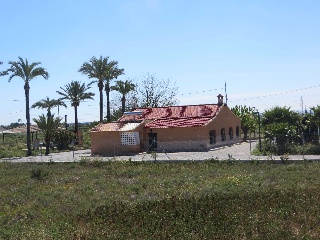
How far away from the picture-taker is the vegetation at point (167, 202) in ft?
42.1

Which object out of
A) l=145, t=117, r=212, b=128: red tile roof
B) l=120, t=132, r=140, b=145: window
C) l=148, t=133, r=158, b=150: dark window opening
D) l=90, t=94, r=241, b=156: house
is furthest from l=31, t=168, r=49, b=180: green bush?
l=145, t=117, r=212, b=128: red tile roof

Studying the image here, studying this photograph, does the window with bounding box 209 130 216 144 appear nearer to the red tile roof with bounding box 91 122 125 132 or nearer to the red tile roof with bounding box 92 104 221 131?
the red tile roof with bounding box 92 104 221 131

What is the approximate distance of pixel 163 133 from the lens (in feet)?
144

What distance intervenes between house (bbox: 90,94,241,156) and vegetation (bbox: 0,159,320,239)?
1435 cm

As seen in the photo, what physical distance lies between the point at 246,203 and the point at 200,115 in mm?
30863

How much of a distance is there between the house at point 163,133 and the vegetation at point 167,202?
1435 centimetres

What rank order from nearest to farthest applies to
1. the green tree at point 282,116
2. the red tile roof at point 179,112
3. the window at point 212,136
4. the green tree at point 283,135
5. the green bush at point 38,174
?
1. the green bush at point 38,174
2. the green tree at point 283,135
3. the green tree at point 282,116
4. the window at point 212,136
5. the red tile roof at point 179,112

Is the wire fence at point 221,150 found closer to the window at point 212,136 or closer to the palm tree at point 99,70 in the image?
the window at point 212,136

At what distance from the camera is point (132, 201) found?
1842 centimetres

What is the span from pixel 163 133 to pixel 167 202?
27.1 metres

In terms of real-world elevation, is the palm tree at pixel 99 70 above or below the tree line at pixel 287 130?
above

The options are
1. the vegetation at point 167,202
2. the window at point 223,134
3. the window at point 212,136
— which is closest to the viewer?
the vegetation at point 167,202

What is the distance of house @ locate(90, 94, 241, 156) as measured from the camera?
42719 mm

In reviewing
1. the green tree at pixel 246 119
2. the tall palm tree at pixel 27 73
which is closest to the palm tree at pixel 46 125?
the tall palm tree at pixel 27 73
